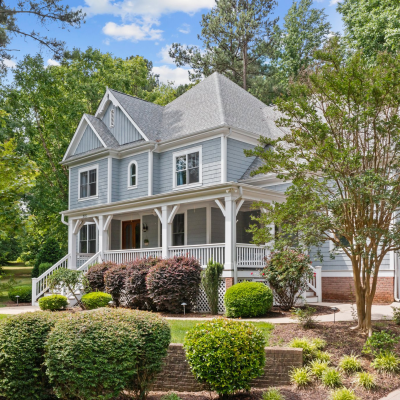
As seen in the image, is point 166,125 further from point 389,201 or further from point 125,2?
point 389,201

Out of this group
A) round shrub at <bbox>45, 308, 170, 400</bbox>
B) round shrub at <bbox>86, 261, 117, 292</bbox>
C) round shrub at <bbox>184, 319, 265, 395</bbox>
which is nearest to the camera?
round shrub at <bbox>45, 308, 170, 400</bbox>

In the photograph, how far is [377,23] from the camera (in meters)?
21.8

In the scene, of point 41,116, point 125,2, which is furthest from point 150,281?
point 41,116

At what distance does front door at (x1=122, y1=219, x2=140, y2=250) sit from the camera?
2206cm

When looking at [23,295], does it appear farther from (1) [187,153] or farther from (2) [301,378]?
(2) [301,378]

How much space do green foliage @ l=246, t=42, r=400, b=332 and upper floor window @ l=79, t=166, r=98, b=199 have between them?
15191 millimetres

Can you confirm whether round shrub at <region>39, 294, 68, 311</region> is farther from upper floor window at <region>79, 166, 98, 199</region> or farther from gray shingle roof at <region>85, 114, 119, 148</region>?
gray shingle roof at <region>85, 114, 119, 148</region>

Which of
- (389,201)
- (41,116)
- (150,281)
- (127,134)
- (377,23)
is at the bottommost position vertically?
(150,281)

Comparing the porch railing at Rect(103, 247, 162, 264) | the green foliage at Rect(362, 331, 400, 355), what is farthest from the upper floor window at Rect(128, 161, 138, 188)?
the green foliage at Rect(362, 331, 400, 355)

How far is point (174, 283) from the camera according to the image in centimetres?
1402

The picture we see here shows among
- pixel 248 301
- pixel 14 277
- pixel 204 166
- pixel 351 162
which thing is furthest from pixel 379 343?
pixel 204 166

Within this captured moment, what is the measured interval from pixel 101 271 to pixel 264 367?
1046 centimetres

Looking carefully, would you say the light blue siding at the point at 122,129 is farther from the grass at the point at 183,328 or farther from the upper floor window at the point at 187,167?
the grass at the point at 183,328

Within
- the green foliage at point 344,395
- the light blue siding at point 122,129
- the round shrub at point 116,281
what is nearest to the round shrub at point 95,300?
the round shrub at point 116,281
